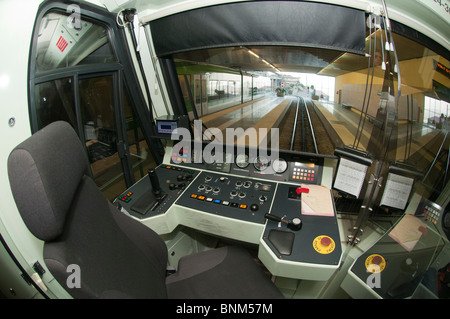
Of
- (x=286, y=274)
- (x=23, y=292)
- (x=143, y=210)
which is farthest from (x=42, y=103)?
(x=286, y=274)

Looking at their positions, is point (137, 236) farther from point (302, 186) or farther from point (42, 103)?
point (302, 186)

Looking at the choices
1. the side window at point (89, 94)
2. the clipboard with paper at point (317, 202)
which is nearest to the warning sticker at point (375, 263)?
the clipboard with paper at point (317, 202)

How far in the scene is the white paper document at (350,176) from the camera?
1.27 meters

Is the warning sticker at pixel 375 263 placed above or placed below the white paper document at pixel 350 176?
below

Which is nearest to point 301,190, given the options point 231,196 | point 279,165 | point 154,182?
point 279,165

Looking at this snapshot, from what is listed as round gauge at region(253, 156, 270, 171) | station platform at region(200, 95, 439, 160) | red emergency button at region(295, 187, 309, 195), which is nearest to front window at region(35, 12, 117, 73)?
station platform at region(200, 95, 439, 160)

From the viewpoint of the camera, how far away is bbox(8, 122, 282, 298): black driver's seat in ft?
1.77

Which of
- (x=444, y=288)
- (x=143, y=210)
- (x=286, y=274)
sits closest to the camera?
(x=444, y=288)

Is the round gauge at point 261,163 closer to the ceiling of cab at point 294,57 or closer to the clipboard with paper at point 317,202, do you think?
the clipboard with paper at point 317,202

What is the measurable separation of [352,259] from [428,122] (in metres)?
→ 0.94

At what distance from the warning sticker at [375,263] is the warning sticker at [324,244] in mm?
168

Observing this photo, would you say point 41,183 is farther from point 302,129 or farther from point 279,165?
point 302,129

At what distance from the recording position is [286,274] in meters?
1.06

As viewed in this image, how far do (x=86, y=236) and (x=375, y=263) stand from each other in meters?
1.34
